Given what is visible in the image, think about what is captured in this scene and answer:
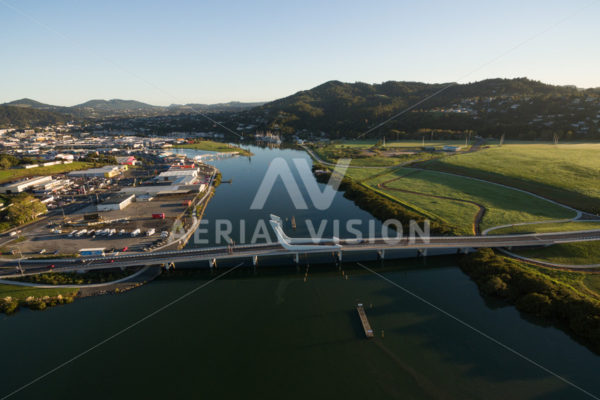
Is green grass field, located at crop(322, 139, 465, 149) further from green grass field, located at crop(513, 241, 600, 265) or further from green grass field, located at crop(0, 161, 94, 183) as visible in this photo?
green grass field, located at crop(0, 161, 94, 183)

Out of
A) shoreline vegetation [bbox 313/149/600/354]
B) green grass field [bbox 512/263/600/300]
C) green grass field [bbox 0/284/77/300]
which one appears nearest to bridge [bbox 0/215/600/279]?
green grass field [bbox 0/284/77/300]

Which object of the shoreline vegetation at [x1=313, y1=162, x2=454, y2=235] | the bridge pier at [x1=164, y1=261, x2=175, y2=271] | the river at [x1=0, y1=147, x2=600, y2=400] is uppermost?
the shoreline vegetation at [x1=313, y1=162, x2=454, y2=235]

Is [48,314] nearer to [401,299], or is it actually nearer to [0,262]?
[0,262]

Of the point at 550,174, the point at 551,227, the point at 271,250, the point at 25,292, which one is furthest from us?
the point at 550,174

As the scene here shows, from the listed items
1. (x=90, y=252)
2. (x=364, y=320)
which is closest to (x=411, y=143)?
(x=364, y=320)

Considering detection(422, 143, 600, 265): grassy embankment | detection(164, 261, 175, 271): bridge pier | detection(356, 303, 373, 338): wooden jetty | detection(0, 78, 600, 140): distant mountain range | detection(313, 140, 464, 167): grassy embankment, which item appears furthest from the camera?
detection(0, 78, 600, 140): distant mountain range

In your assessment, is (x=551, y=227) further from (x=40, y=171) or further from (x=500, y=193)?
(x=40, y=171)
